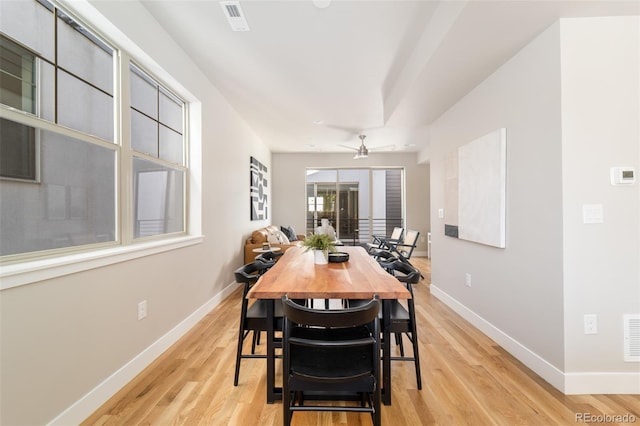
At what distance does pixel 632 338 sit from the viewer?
6.06ft

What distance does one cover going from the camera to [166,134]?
8.87 ft

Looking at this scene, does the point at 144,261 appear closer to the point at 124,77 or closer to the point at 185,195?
the point at 185,195

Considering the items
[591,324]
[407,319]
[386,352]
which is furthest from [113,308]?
[591,324]

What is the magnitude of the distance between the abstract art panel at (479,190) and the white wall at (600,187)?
0.59 metres

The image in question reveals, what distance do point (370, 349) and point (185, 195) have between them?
2524mm

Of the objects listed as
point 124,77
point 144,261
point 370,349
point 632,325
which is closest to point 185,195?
point 144,261

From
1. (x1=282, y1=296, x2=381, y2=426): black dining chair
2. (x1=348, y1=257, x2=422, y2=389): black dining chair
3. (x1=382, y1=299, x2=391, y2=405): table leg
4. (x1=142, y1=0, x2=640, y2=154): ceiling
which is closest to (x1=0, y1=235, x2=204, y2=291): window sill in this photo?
(x1=282, y1=296, x2=381, y2=426): black dining chair

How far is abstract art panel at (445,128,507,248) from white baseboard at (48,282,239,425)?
309 cm

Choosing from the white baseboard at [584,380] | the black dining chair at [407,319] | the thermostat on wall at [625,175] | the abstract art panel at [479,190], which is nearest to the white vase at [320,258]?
the black dining chair at [407,319]

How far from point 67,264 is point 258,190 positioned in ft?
14.2

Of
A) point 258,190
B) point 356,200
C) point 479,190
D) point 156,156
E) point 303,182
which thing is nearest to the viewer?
point 156,156

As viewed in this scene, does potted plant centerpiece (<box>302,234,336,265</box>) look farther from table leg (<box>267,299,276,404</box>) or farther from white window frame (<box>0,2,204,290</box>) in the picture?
white window frame (<box>0,2,204,290</box>)

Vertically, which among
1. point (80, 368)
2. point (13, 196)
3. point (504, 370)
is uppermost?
point (13, 196)

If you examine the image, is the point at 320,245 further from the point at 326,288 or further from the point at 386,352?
the point at 386,352
